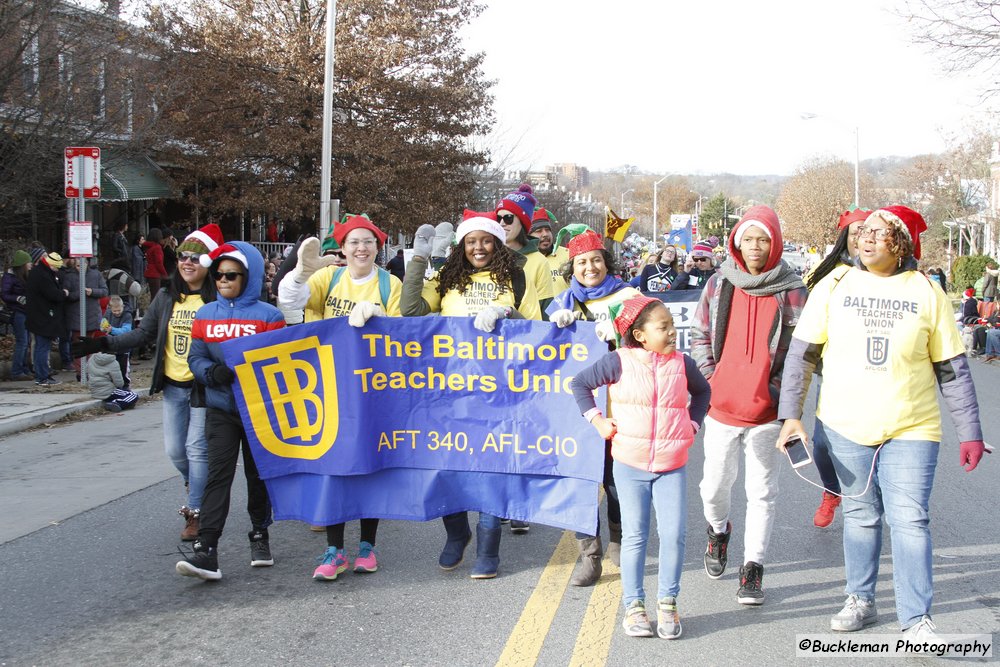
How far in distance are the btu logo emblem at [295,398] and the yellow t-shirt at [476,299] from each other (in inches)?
27.3

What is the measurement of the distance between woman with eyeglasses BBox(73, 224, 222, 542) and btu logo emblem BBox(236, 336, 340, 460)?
0.53 metres

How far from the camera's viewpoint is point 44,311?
13336mm

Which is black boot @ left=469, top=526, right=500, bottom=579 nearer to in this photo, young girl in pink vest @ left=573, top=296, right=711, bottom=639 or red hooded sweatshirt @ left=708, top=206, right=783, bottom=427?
young girl in pink vest @ left=573, top=296, right=711, bottom=639

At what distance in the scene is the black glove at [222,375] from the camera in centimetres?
525

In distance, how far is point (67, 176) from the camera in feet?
41.4

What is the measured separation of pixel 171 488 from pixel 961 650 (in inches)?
219

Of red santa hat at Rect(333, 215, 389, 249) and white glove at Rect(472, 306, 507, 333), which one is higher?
red santa hat at Rect(333, 215, 389, 249)

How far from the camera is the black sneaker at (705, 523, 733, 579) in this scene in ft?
16.9

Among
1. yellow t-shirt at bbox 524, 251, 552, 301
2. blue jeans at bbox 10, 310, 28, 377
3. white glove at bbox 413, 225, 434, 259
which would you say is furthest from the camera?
blue jeans at bbox 10, 310, 28, 377

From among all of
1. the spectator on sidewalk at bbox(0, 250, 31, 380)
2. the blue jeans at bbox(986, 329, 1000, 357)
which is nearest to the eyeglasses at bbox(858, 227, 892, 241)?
the spectator on sidewalk at bbox(0, 250, 31, 380)

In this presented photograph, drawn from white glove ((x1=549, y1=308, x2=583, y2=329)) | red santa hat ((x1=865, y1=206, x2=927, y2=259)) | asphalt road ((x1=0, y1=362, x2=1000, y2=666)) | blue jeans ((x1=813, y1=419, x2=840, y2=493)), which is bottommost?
asphalt road ((x1=0, y1=362, x2=1000, y2=666))

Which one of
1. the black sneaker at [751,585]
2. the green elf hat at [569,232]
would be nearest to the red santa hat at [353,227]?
the black sneaker at [751,585]

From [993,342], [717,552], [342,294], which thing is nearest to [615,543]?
[717,552]

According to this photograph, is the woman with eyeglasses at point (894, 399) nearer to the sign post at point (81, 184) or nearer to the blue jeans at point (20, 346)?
the sign post at point (81, 184)
